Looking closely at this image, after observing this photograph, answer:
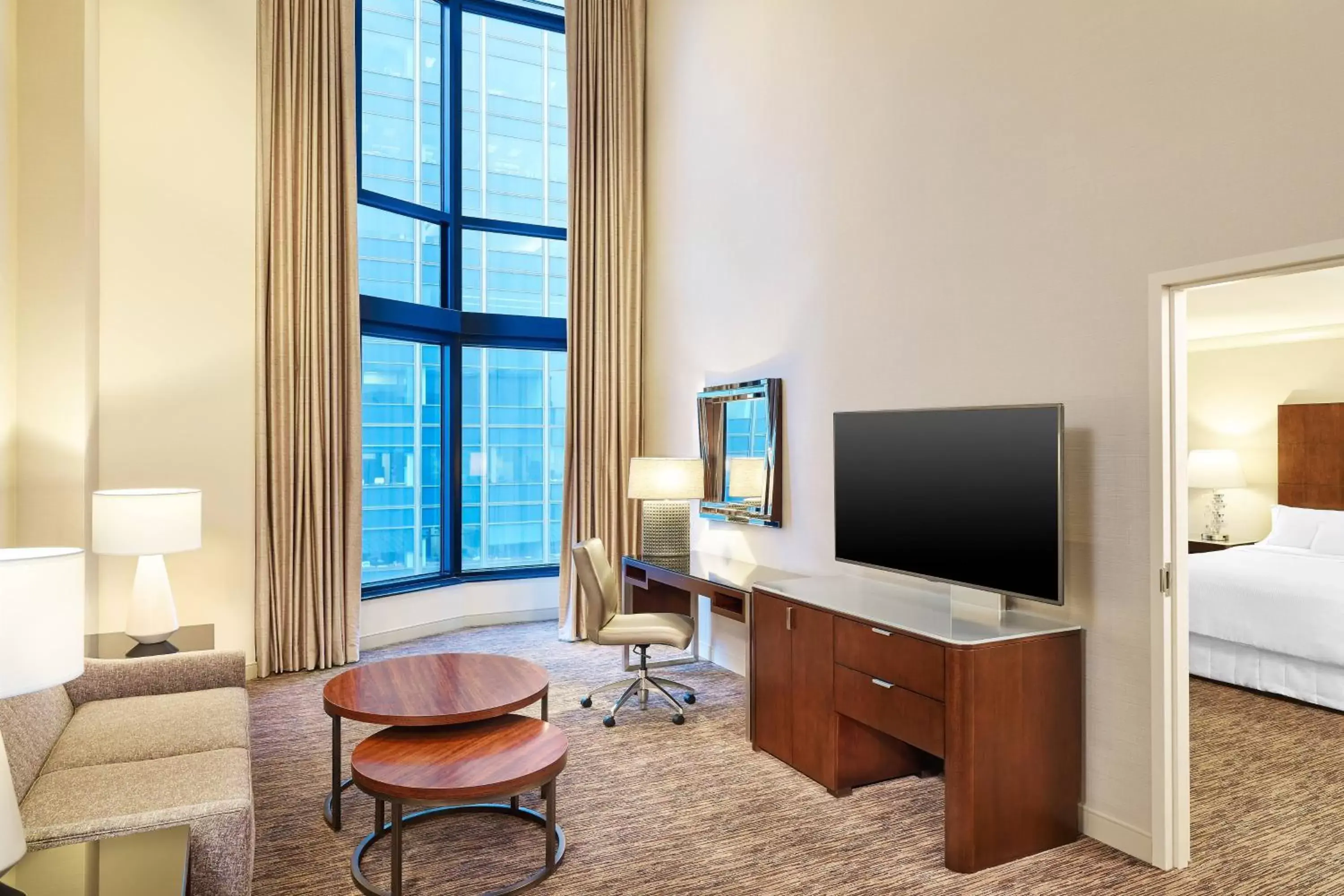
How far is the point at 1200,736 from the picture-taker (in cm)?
384

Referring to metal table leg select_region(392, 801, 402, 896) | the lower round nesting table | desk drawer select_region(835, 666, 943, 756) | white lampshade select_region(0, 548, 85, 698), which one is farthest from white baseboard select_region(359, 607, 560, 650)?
white lampshade select_region(0, 548, 85, 698)

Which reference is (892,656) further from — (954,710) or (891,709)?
(954,710)

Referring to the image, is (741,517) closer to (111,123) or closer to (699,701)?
(699,701)

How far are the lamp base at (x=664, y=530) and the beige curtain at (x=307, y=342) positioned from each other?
71.6 inches

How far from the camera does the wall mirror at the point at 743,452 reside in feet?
15.0

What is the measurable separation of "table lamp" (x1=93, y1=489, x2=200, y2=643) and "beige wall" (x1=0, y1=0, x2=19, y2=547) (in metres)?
0.33

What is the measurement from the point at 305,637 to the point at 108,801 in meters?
2.89

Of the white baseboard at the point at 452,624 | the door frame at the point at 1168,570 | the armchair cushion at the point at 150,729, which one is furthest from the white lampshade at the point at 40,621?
the white baseboard at the point at 452,624

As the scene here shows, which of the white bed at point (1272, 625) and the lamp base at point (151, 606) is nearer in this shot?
the lamp base at point (151, 606)

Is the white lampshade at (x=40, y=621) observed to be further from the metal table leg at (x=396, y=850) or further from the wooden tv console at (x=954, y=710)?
the wooden tv console at (x=954, y=710)

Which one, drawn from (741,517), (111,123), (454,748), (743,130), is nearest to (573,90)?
(743,130)

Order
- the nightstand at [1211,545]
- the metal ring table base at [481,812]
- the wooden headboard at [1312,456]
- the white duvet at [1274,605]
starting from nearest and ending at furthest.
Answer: the metal ring table base at [481,812]
the white duvet at [1274,605]
the wooden headboard at [1312,456]
the nightstand at [1211,545]

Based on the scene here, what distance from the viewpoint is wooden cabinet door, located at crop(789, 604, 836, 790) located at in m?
3.28

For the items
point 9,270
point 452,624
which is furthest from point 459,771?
point 452,624
